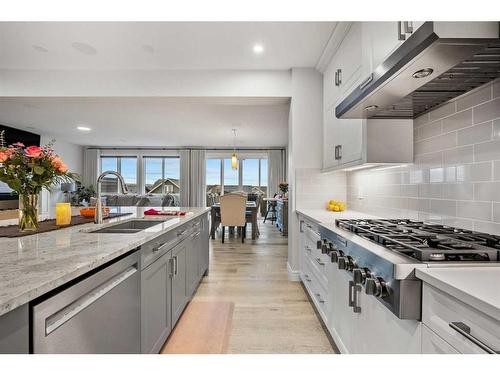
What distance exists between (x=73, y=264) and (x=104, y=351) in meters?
0.39

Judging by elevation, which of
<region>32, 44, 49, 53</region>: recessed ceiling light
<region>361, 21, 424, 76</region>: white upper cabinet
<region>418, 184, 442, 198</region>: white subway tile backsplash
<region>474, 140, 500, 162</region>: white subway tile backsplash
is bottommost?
<region>418, 184, 442, 198</region>: white subway tile backsplash

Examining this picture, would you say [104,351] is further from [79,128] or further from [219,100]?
[79,128]

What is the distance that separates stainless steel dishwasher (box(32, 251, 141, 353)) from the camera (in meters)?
0.79

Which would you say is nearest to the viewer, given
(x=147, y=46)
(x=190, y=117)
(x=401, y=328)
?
(x=401, y=328)

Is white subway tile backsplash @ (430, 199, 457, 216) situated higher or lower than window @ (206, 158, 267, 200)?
lower

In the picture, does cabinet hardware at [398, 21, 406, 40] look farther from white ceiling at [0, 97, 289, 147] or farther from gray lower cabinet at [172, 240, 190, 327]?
white ceiling at [0, 97, 289, 147]

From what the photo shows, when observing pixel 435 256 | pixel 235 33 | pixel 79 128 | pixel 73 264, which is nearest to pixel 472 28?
pixel 435 256

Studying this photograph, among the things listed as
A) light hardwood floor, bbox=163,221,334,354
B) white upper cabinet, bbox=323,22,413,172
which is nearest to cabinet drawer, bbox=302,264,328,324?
light hardwood floor, bbox=163,221,334,354

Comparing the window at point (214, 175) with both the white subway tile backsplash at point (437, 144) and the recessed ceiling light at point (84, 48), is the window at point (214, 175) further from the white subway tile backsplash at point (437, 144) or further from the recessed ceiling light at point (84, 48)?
the white subway tile backsplash at point (437, 144)

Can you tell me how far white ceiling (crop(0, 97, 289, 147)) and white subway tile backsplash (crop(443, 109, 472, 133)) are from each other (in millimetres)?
2205

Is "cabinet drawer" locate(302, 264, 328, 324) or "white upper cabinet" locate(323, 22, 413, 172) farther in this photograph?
"cabinet drawer" locate(302, 264, 328, 324)

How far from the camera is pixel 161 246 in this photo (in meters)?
1.74

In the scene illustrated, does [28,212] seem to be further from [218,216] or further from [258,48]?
[218,216]

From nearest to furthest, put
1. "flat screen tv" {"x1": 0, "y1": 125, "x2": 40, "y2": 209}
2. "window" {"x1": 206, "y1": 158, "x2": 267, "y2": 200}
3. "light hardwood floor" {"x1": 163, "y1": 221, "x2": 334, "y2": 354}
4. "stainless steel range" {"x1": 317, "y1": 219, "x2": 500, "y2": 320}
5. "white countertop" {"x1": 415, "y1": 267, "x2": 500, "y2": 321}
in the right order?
"white countertop" {"x1": 415, "y1": 267, "x2": 500, "y2": 321}
"stainless steel range" {"x1": 317, "y1": 219, "x2": 500, "y2": 320}
"light hardwood floor" {"x1": 163, "y1": 221, "x2": 334, "y2": 354}
"flat screen tv" {"x1": 0, "y1": 125, "x2": 40, "y2": 209}
"window" {"x1": 206, "y1": 158, "x2": 267, "y2": 200}
